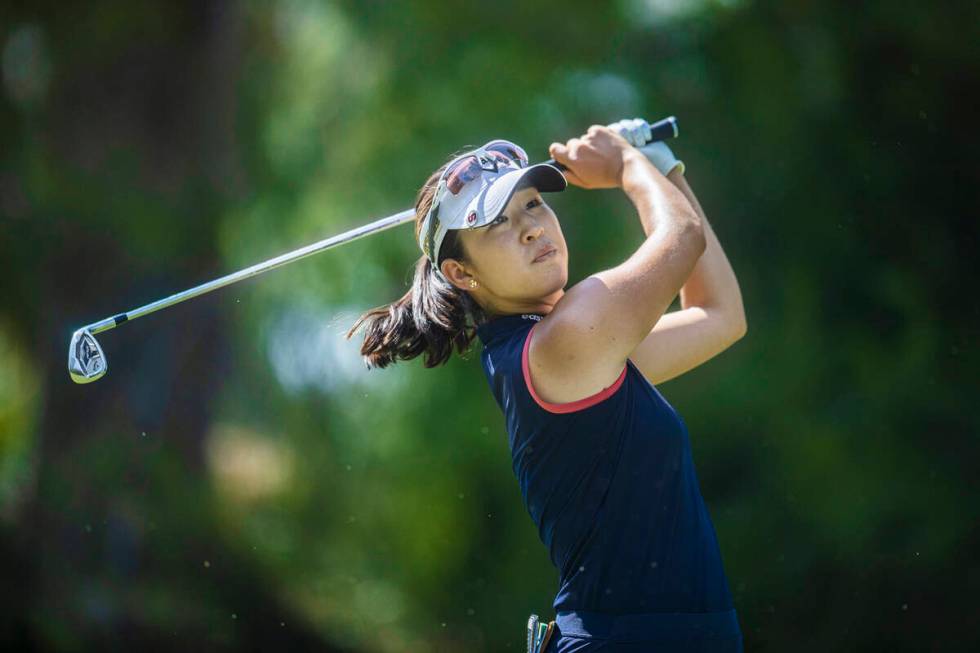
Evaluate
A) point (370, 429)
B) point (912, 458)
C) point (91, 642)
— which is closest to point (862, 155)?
point (912, 458)

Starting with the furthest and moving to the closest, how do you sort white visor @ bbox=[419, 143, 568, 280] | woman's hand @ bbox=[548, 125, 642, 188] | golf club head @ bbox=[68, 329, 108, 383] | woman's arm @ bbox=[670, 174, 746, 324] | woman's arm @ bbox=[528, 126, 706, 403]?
1. golf club head @ bbox=[68, 329, 108, 383]
2. woman's arm @ bbox=[670, 174, 746, 324]
3. woman's hand @ bbox=[548, 125, 642, 188]
4. white visor @ bbox=[419, 143, 568, 280]
5. woman's arm @ bbox=[528, 126, 706, 403]

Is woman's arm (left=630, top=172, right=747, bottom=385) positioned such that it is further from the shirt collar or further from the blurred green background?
the blurred green background

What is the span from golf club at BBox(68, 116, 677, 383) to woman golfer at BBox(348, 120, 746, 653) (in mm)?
353

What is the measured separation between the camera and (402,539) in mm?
6078

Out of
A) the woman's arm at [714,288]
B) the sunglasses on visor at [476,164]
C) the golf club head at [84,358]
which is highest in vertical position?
the sunglasses on visor at [476,164]

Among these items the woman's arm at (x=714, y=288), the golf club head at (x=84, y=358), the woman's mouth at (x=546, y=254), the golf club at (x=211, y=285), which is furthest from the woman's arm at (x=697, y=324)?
the golf club head at (x=84, y=358)

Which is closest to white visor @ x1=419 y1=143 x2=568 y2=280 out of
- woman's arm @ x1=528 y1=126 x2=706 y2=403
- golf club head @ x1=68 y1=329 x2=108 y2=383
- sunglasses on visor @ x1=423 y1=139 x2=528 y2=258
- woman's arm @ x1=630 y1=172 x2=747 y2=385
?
sunglasses on visor @ x1=423 y1=139 x2=528 y2=258

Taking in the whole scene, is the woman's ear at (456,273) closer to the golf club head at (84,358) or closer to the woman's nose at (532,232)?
the woman's nose at (532,232)

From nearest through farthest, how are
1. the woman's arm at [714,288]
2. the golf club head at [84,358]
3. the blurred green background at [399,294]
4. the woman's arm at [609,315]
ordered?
1. the woman's arm at [609,315]
2. the woman's arm at [714,288]
3. the golf club head at [84,358]
4. the blurred green background at [399,294]

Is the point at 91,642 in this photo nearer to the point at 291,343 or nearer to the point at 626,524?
the point at 291,343

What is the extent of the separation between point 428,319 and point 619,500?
53 centimetres

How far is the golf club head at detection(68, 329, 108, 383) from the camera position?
2865mm

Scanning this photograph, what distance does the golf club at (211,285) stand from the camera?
8.95 feet

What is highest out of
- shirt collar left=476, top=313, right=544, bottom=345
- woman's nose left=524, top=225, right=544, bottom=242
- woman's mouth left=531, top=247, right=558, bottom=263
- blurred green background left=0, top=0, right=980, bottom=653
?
woman's nose left=524, top=225, right=544, bottom=242
